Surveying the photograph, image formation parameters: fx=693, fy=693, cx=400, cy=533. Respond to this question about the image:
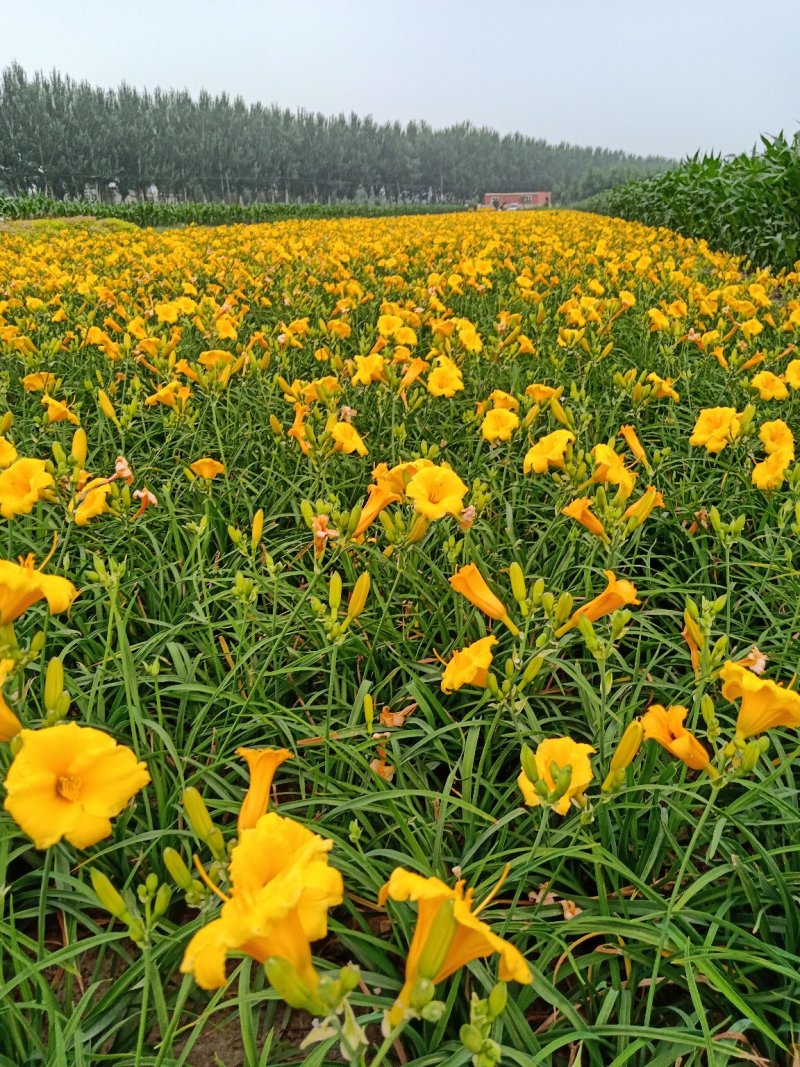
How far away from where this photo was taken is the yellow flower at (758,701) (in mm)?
947

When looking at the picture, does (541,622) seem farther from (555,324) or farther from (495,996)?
(555,324)

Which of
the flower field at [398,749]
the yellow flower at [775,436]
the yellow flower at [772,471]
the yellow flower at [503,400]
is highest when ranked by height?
the yellow flower at [503,400]

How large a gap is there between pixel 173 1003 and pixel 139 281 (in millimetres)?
5328

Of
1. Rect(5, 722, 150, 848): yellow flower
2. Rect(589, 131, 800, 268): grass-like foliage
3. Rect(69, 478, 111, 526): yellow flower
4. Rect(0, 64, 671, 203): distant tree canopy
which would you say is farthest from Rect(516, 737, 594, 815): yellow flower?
Rect(0, 64, 671, 203): distant tree canopy

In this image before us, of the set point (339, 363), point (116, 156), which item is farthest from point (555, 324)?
point (116, 156)

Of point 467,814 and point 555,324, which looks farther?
point 555,324

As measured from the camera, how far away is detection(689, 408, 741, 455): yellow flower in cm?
209

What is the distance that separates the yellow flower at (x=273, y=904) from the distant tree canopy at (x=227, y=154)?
2055 inches

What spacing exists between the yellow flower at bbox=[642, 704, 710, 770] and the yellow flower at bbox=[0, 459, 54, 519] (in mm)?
1223

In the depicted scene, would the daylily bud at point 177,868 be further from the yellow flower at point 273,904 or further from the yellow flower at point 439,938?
the yellow flower at point 439,938

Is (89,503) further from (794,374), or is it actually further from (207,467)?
(794,374)

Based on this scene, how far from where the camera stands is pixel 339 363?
9.60 feet

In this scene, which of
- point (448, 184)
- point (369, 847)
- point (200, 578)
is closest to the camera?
point (369, 847)

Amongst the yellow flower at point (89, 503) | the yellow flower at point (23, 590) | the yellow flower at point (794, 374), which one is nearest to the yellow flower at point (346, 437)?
the yellow flower at point (89, 503)
